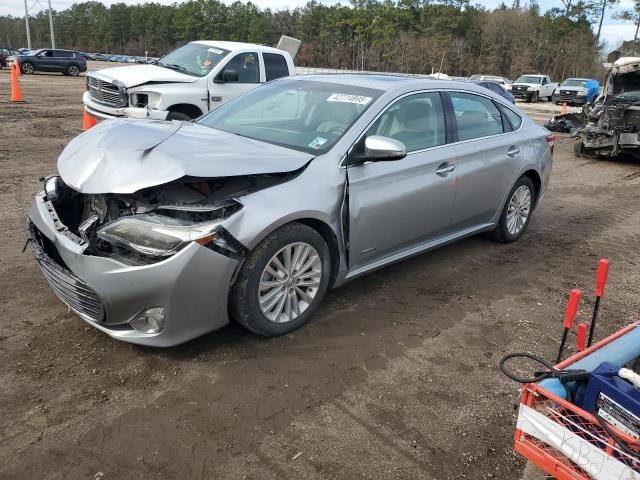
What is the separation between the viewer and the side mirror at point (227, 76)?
9352 millimetres

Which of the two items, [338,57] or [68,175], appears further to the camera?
[338,57]

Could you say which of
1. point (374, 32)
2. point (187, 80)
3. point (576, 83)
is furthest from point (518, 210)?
point (374, 32)

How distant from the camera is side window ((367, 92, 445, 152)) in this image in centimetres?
409

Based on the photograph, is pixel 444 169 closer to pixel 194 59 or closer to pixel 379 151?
pixel 379 151

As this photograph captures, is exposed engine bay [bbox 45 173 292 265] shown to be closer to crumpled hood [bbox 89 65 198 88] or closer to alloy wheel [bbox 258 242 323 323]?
alloy wheel [bbox 258 242 323 323]

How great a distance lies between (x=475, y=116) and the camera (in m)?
5.05

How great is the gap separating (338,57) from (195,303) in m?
96.0

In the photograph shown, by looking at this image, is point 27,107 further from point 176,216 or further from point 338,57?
point 338,57

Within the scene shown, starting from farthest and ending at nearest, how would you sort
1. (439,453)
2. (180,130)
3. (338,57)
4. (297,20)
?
(297,20)
(338,57)
(180,130)
(439,453)

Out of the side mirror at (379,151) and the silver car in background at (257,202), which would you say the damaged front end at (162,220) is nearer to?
the silver car in background at (257,202)

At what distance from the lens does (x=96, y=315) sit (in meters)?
3.14

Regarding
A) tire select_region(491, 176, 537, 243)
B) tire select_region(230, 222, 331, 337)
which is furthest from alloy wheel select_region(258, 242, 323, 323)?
tire select_region(491, 176, 537, 243)

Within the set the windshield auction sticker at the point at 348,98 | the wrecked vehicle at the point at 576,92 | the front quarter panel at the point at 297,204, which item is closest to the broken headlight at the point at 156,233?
the front quarter panel at the point at 297,204

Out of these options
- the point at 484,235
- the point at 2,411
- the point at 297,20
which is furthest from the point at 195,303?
the point at 297,20
